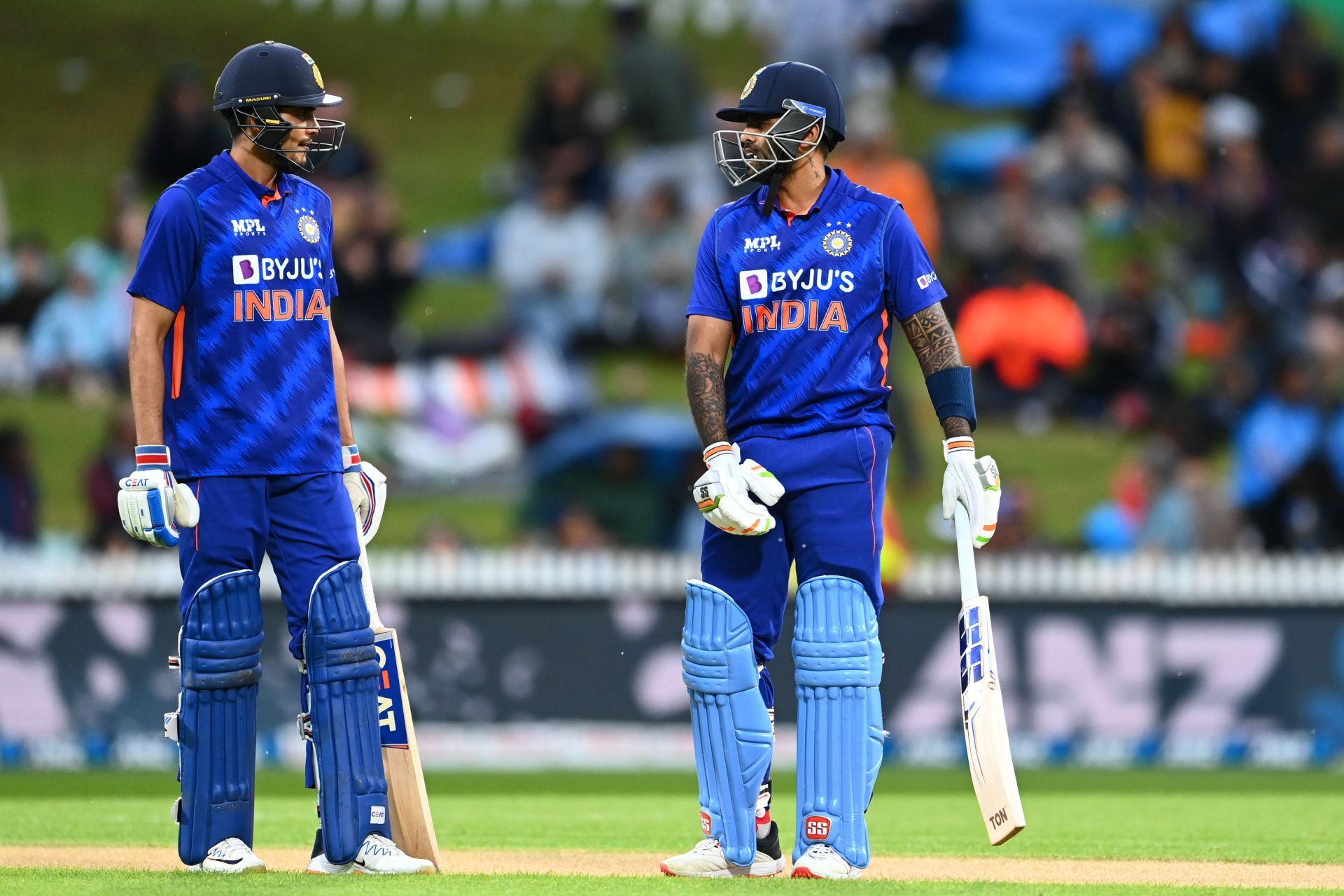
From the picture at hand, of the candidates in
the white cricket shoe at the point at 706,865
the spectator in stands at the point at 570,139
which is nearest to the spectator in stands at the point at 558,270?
the spectator in stands at the point at 570,139

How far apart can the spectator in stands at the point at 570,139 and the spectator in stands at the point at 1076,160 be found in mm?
3533

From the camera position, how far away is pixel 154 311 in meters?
5.34

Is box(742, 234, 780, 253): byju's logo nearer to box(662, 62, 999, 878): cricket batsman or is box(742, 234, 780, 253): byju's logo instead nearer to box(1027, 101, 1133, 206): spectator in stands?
box(662, 62, 999, 878): cricket batsman

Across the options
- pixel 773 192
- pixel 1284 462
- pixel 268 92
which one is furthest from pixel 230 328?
pixel 1284 462

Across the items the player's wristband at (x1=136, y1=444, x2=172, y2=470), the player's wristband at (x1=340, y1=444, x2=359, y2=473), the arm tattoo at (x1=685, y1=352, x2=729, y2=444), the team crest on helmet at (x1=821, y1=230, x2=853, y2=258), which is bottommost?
the player's wristband at (x1=340, y1=444, x2=359, y2=473)

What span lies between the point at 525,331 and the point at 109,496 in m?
3.98

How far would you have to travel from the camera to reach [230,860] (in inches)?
210

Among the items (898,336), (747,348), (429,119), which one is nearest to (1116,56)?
(898,336)

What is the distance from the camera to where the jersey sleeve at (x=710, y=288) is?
18.2ft

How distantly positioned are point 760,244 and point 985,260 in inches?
393

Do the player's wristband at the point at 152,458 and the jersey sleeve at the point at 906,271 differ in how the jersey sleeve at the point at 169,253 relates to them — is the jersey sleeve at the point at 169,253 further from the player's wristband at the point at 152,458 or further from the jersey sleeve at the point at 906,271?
the jersey sleeve at the point at 906,271

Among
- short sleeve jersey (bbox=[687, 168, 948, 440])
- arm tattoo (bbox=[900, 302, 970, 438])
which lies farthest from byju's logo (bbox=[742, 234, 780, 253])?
arm tattoo (bbox=[900, 302, 970, 438])

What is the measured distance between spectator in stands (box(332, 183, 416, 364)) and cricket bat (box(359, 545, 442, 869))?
9.20 meters

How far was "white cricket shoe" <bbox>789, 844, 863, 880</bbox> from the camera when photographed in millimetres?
5156
